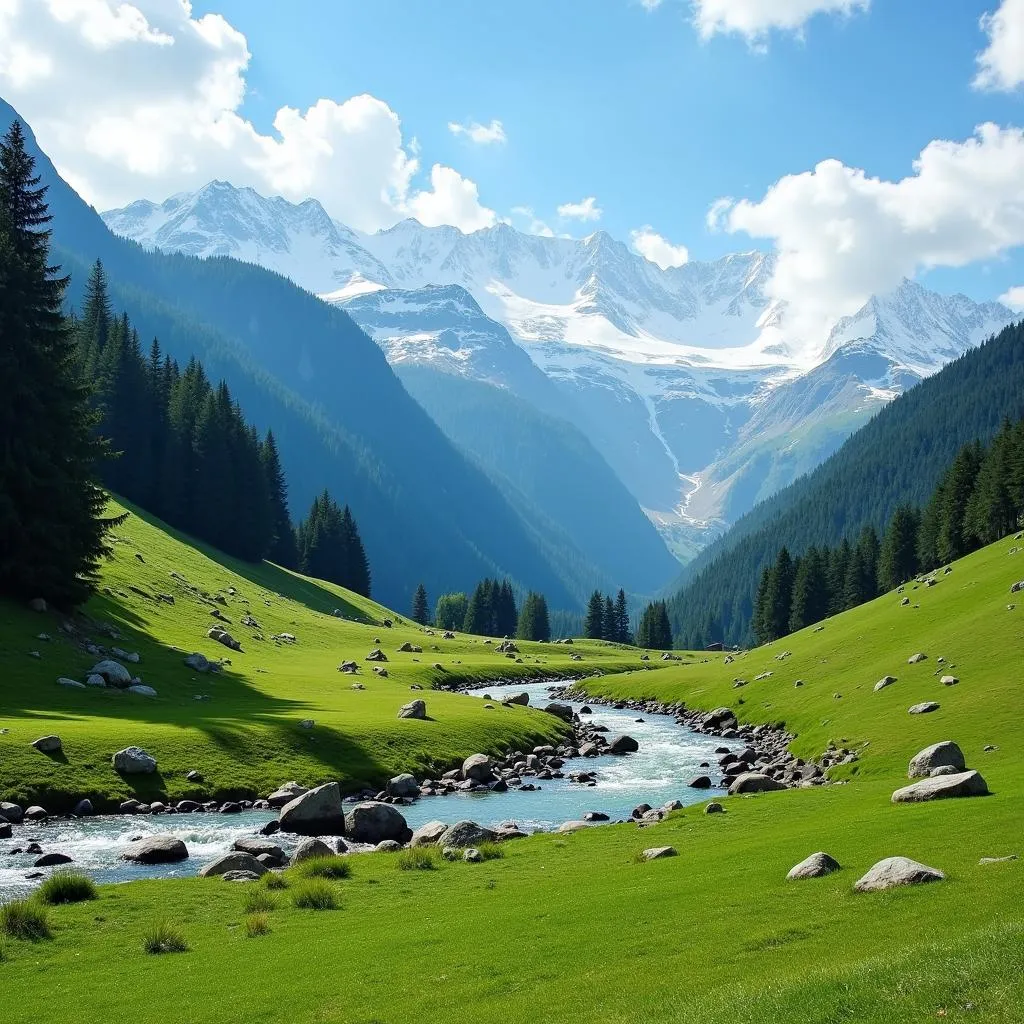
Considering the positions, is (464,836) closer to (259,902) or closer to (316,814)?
(316,814)

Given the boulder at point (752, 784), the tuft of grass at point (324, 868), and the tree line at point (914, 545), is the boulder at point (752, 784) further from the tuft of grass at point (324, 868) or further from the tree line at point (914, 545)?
the tree line at point (914, 545)

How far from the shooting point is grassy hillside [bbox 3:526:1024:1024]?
1391 cm

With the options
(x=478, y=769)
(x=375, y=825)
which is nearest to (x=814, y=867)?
(x=375, y=825)

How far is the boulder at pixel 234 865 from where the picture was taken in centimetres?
2934

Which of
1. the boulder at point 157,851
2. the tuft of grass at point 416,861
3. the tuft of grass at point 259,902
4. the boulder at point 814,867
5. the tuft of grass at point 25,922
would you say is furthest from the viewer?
the boulder at point 157,851

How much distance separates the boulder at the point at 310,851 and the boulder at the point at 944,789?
66.7 ft

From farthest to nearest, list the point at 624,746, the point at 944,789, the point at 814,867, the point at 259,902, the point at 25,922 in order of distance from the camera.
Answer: the point at 624,746
the point at 944,789
the point at 259,902
the point at 814,867
the point at 25,922

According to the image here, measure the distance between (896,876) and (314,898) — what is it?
601 inches

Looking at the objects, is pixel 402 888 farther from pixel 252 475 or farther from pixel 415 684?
pixel 252 475

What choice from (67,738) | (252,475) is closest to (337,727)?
(67,738)

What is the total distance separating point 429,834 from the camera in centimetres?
3538

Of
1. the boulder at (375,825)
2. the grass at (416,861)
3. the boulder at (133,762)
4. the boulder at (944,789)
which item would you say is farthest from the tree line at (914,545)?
the boulder at (133,762)

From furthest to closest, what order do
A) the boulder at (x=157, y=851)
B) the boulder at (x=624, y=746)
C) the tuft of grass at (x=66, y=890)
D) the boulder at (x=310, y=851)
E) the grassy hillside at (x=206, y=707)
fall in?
the boulder at (x=624, y=746) → the grassy hillside at (x=206, y=707) → the boulder at (x=157, y=851) → the boulder at (x=310, y=851) → the tuft of grass at (x=66, y=890)

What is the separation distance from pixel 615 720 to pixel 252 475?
87190mm
